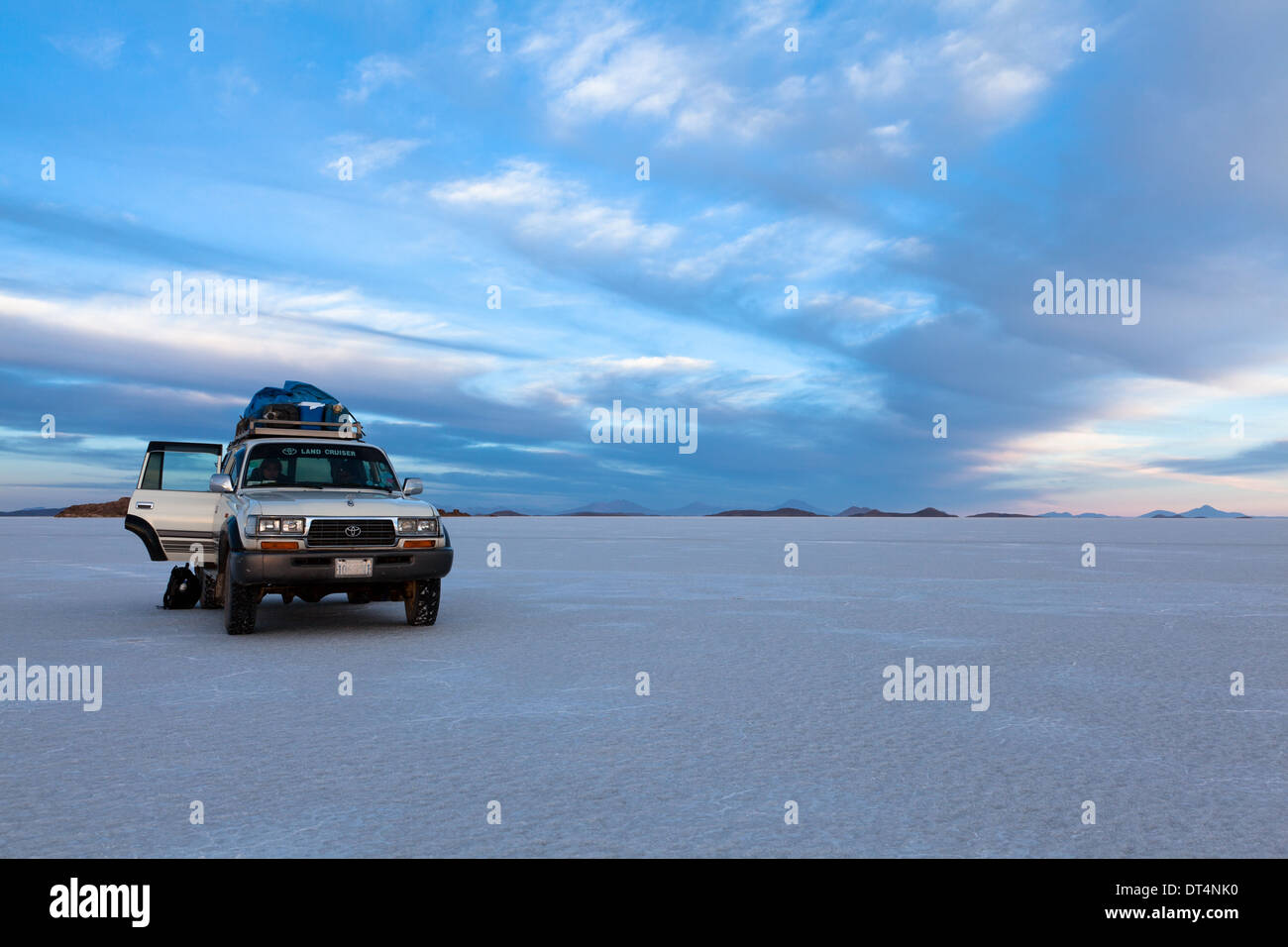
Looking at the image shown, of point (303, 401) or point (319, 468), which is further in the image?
point (303, 401)

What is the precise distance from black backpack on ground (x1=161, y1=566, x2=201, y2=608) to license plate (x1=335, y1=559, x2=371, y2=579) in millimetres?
4434

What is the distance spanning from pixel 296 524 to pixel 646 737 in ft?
18.7

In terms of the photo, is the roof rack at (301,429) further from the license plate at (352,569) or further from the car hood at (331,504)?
the license plate at (352,569)

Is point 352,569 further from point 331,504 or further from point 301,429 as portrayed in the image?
point 301,429

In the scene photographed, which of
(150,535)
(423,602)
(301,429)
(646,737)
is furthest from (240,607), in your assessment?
(646,737)

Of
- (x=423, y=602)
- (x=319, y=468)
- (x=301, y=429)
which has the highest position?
(x=301, y=429)

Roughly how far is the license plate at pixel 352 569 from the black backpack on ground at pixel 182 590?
443cm

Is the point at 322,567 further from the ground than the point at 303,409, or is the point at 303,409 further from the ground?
the point at 303,409

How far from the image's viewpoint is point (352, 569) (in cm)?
1032

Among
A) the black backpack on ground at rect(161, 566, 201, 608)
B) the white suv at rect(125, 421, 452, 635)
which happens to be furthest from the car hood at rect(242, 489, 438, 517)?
the black backpack on ground at rect(161, 566, 201, 608)

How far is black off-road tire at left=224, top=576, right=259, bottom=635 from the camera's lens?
1048 cm

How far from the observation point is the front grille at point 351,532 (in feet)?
33.9

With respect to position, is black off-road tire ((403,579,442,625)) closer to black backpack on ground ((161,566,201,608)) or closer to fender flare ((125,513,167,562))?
black backpack on ground ((161,566,201,608))

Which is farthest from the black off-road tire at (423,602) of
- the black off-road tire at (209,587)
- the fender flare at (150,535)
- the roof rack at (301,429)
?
the fender flare at (150,535)
